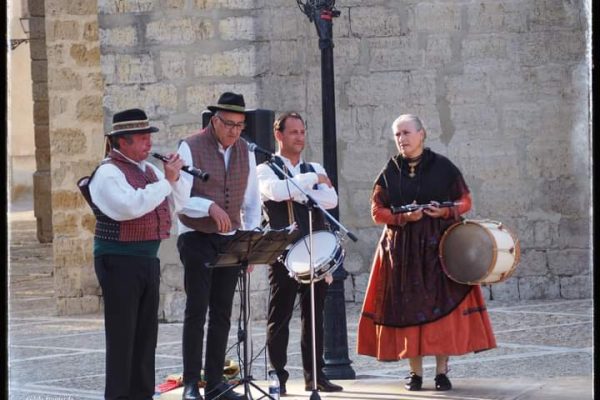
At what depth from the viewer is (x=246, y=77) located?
12.5m

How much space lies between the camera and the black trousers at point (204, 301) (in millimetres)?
7816

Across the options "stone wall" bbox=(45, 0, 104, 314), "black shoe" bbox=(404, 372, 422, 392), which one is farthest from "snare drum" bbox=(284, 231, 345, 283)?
"stone wall" bbox=(45, 0, 104, 314)

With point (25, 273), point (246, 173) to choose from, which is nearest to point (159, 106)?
point (246, 173)

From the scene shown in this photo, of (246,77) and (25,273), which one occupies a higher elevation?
(246,77)

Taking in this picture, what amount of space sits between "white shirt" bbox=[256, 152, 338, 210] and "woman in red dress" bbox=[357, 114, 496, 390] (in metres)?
0.34

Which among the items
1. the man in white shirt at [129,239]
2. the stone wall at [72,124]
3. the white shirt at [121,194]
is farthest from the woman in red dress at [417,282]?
the stone wall at [72,124]

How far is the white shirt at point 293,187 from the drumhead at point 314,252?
0.38 meters

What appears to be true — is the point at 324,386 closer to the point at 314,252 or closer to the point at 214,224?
the point at 314,252

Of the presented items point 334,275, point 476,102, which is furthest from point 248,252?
point 476,102

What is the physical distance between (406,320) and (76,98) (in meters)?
7.03

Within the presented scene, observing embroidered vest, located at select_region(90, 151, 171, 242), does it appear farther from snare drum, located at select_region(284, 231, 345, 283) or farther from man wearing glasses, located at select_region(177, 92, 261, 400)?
snare drum, located at select_region(284, 231, 345, 283)

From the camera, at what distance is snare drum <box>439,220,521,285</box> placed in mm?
8242

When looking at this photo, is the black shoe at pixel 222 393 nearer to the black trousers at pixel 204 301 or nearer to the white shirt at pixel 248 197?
the black trousers at pixel 204 301

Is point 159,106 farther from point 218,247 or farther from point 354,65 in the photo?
point 218,247
